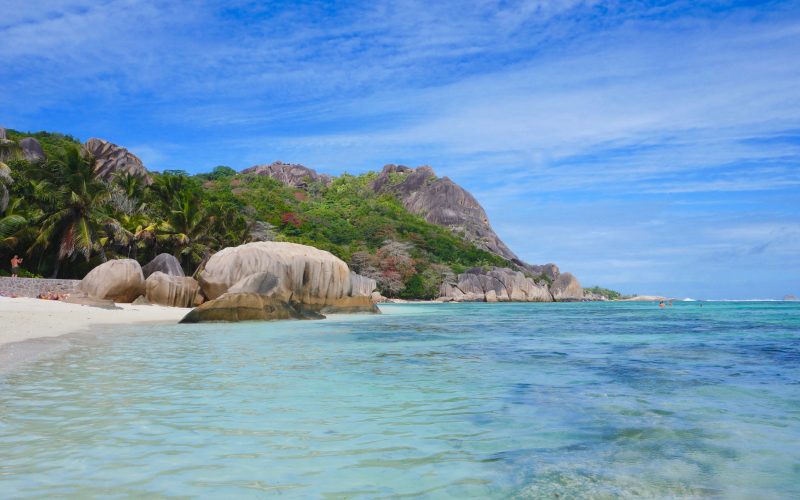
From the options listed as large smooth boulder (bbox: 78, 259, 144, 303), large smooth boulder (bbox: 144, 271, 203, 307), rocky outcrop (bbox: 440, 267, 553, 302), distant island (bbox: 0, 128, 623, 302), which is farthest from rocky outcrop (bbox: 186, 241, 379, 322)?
rocky outcrop (bbox: 440, 267, 553, 302)

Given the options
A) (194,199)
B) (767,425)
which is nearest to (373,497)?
(767,425)

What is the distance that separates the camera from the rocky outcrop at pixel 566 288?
93.6 m

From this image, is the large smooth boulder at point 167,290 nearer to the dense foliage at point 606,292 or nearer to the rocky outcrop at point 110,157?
the rocky outcrop at point 110,157

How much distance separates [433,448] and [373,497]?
1168 mm

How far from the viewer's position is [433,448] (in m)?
4.66

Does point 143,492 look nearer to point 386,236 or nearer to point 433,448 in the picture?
point 433,448

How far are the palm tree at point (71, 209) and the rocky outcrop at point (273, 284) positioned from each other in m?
7.57

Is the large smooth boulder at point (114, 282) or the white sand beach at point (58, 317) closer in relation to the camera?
the white sand beach at point (58, 317)

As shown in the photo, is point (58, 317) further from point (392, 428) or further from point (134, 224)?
point (134, 224)

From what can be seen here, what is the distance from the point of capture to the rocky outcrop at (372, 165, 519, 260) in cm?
11819

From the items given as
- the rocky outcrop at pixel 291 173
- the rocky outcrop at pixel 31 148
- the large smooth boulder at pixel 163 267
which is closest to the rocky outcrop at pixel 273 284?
the large smooth boulder at pixel 163 267

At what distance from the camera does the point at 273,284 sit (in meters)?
23.8

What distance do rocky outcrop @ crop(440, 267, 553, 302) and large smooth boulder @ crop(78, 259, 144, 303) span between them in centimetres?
5206

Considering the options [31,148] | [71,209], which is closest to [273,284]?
[71,209]
